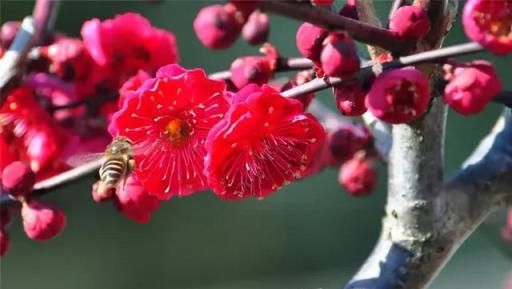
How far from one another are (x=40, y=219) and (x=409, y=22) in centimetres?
46

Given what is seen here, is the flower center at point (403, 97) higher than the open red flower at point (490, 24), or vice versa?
the open red flower at point (490, 24)

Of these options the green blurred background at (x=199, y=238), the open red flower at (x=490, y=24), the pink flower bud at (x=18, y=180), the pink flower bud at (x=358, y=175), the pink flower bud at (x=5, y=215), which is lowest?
the green blurred background at (x=199, y=238)

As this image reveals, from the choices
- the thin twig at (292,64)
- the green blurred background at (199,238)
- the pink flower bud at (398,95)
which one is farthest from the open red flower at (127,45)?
the green blurred background at (199,238)

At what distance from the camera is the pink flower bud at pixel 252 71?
940mm

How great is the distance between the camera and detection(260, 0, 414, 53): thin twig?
719 mm

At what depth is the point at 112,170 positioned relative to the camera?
0.98m

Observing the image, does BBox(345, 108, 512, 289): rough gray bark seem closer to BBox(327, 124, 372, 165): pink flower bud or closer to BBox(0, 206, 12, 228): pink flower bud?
BBox(327, 124, 372, 165): pink flower bud

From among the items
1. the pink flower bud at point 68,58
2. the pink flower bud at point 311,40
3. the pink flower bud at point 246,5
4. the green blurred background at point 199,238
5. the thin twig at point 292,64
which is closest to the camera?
the pink flower bud at point 246,5

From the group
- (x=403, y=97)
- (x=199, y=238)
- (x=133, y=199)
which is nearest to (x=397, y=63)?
(x=403, y=97)

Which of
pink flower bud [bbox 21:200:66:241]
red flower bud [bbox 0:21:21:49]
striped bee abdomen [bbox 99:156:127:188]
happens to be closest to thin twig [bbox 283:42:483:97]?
striped bee abdomen [bbox 99:156:127:188]

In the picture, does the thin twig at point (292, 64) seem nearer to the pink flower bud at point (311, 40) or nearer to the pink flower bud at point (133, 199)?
the pink flower bud at point (311, 40)

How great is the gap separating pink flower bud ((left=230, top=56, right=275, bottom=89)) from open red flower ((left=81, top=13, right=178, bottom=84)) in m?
0.25

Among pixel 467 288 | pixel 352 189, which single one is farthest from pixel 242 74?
pixel 467 288

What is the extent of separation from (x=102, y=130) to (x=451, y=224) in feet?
1.53
